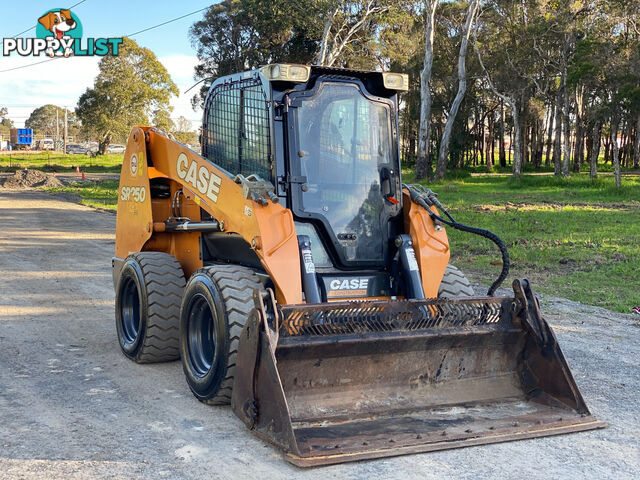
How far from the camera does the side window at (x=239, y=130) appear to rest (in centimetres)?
617

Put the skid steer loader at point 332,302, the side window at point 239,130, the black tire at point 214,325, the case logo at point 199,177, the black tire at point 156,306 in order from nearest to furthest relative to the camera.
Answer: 1. the skid steer loader at point 332,302
2. the black tire at point 214,325
3. the side window at point 239,130
4. the case logo at point 199,177
5. the black tire at point 156,306

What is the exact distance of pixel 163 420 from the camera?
214 inches

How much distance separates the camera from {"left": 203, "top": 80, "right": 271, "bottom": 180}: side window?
6.17 m

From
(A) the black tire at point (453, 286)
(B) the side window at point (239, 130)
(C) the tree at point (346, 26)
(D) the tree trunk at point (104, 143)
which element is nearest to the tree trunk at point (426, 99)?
(C) the tree at point (346, 26)

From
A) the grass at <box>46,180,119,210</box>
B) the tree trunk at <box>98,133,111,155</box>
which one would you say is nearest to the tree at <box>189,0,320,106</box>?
the grass at <box>46,180,119,210</box>

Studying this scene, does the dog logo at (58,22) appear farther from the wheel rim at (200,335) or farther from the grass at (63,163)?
the wheel rim at (200,335)

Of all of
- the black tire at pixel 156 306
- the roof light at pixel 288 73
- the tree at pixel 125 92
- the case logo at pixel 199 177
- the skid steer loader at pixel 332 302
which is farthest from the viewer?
the tree at pixel 125 92

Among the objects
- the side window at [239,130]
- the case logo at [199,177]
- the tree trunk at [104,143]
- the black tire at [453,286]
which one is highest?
the tree trunk at [104,143]

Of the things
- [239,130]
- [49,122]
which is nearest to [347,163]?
[239,130]

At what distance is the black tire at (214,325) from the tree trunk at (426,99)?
111 ft

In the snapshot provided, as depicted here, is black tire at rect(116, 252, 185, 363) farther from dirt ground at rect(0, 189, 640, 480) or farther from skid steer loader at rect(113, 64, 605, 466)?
dirt ground at rect(0, 189, 640, 480)

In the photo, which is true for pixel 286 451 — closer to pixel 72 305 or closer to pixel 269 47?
pixel 72 305

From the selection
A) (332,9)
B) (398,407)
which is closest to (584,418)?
(398,407)

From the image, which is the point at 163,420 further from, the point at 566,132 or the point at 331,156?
the point at 566,132
